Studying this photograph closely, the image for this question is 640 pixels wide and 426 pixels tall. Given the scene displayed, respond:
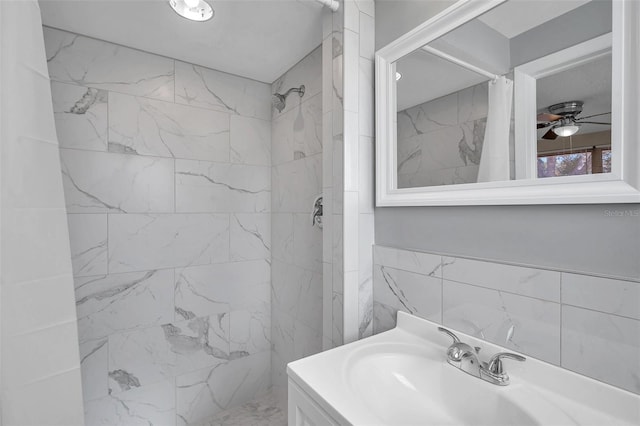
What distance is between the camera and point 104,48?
166 cm

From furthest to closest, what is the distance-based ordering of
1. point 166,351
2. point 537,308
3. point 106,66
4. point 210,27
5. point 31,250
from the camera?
point 166,351 → point 106,66 → point 210,27 → point 537,308 → point 31,250

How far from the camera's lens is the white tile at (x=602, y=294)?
0.69 meters

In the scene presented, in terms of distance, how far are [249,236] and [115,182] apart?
850 mm

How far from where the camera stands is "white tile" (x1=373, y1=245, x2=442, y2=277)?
43.6 inches

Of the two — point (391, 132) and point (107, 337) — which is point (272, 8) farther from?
point (107, 337)

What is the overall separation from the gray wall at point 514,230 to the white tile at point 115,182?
51.7 inches

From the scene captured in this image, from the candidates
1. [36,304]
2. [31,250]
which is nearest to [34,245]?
[31,250]

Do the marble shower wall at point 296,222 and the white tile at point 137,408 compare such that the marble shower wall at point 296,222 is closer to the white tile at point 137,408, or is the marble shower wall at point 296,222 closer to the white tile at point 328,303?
the white tile at point 328,303

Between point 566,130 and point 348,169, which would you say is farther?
point 348,169

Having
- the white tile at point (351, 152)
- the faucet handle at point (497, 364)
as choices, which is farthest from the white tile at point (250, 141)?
the faucet handle at point (497, 364)

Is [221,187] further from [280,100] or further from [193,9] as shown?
[193,9]

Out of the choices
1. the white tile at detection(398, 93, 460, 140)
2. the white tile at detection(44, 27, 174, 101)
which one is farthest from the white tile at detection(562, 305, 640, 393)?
the white tile at detection(44, 27, 174, 101)

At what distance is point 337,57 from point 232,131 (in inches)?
39.8

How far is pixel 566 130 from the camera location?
31.8 inches
